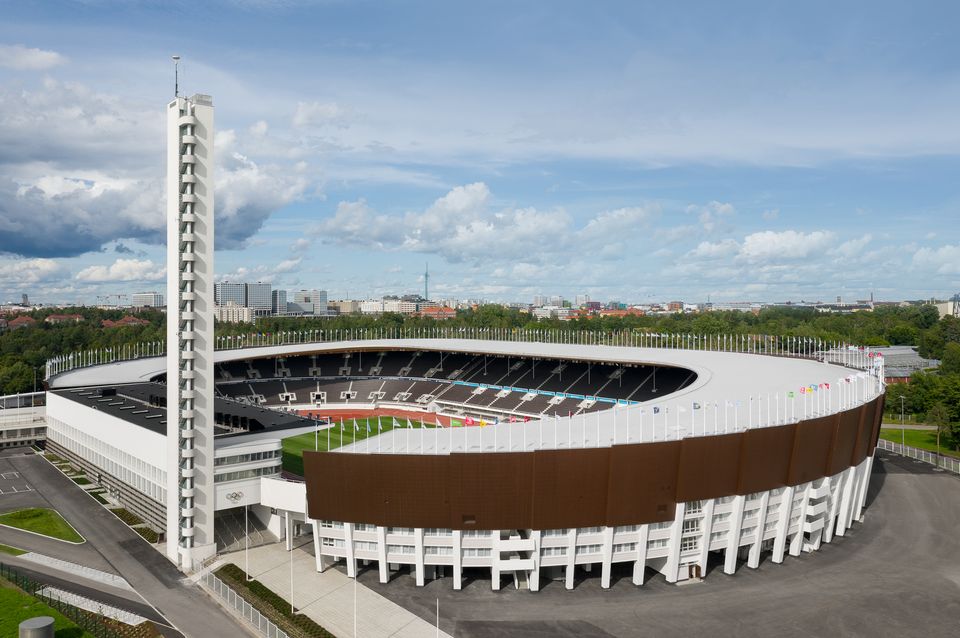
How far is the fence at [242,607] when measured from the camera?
3778cm

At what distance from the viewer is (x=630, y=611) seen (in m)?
40.6

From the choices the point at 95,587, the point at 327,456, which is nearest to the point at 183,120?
the point at 327,456

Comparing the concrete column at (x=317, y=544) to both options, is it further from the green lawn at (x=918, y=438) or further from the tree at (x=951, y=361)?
the tree at (x=951, y=361)

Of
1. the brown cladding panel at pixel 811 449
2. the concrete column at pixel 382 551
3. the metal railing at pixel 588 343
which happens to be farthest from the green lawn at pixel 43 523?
the brown cladding panel at pixel 811 449

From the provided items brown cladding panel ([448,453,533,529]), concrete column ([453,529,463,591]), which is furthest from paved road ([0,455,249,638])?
brown cladding panel ([448,453,533,529])

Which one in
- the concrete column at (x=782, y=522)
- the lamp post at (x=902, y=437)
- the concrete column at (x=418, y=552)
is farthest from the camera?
the lamp post at (x=902, y=437)

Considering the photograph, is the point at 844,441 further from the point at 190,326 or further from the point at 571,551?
the point at 190,326

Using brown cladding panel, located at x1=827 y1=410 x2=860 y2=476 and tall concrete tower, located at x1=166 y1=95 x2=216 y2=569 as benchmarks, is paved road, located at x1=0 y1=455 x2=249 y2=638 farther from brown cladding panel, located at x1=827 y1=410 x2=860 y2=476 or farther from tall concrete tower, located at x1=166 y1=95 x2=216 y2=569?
brown cladding panel, located at x1=827 y1=410 x2=860 y2=476

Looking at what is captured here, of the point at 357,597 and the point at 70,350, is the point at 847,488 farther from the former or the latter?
the point at 70,350

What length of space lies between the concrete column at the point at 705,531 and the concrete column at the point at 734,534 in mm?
1943

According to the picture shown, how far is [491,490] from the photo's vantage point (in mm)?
42438

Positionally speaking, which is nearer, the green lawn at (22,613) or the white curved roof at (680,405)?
the green lawn at (22,613)

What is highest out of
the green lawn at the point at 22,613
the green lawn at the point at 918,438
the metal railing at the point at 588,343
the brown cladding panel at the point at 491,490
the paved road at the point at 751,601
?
the metal railing at the point at 588,343

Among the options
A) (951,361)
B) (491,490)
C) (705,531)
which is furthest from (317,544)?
(951,361)
